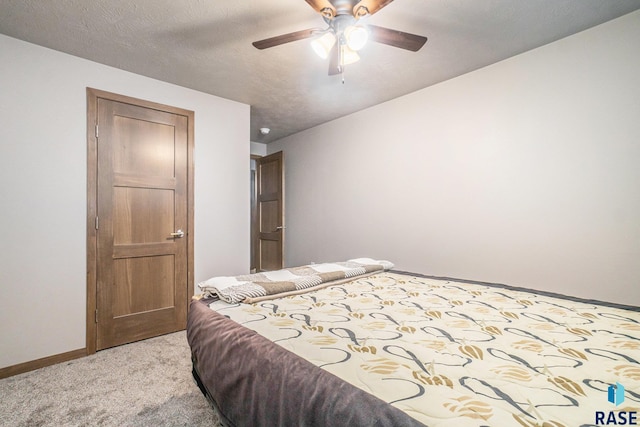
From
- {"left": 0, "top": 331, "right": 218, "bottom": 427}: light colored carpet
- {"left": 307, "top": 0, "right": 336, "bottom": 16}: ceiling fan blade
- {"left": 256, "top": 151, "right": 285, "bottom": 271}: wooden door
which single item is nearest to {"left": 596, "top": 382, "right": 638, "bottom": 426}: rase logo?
{"left": 0, "top": 331, "right": 218, "bottom": 427}: light colored carpet

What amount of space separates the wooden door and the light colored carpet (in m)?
2.39

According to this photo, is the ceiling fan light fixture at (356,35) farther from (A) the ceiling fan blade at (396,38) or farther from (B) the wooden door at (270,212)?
(B) the wooden door at (270,212)

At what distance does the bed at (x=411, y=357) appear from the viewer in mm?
709

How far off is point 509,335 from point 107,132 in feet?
10.6

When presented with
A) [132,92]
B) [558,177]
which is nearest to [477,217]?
[558,177]

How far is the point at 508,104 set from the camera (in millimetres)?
2543

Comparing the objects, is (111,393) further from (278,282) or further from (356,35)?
(356,35)

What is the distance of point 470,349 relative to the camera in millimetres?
998

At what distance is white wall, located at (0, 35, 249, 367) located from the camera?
2.16 meters

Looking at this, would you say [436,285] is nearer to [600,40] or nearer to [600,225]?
[600,225]

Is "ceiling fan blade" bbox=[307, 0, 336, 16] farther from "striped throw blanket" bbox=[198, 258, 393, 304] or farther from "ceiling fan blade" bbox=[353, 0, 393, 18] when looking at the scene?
"striped throw blanket" bbox=[198, 258, 393, 304]

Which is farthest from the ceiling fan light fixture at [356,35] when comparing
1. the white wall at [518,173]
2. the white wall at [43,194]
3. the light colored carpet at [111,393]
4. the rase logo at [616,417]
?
the light colored carpet at [111,393]

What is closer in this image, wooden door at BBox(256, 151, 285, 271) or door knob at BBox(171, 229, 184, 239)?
door knob at BBox(171, 229, 184, 239)

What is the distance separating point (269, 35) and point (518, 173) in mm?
2315
